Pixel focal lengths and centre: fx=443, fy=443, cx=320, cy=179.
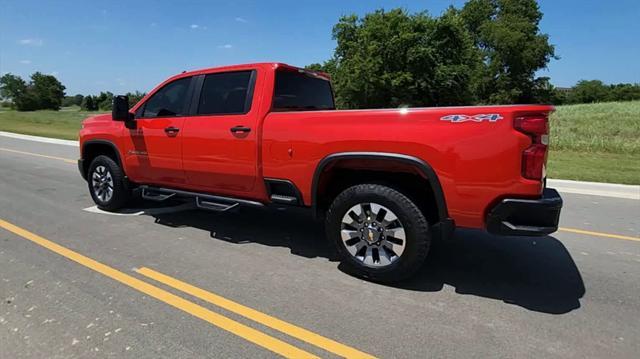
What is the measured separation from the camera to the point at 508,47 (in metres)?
69.0

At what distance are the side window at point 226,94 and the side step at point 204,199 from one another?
0.97 meters

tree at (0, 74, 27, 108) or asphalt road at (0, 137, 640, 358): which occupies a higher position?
tree at (0, 74, 27, 108)

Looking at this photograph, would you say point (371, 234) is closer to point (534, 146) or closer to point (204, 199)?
point (534, 146)

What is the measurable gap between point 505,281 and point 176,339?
287 centimetres

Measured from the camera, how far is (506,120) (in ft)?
10.8

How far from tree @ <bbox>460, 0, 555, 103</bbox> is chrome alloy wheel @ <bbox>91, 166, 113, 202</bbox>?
219 feet

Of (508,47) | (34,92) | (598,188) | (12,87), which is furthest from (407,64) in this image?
(12,87)

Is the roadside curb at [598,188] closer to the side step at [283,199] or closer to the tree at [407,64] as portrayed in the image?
the side step at [283,199]

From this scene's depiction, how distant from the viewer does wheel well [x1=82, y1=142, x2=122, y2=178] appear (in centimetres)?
639

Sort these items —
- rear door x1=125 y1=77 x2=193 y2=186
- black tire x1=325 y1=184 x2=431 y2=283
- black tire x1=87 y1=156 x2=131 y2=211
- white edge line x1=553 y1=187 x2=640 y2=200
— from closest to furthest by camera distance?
black tire x1=325 y1=184 x2=431 y2=283
rear door x1=125 y1=77 x2=193 y2=186
black tire x1=87 y1=156 x2=131 y2=211
white edge line x1=553 y1=187 x2=640 y2=200

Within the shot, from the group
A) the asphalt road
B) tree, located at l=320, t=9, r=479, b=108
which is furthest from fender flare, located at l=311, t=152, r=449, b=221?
tree, located at l=320, t=9, r=479, b=108

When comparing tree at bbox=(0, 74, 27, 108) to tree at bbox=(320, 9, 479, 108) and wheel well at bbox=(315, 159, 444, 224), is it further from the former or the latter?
wheel well at bbox=(315, 159, 444, 224)

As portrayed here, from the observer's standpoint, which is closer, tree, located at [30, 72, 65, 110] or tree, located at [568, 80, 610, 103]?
tree, located at [568, 80, 610, 103]

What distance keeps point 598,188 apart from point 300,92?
6.99 meters
